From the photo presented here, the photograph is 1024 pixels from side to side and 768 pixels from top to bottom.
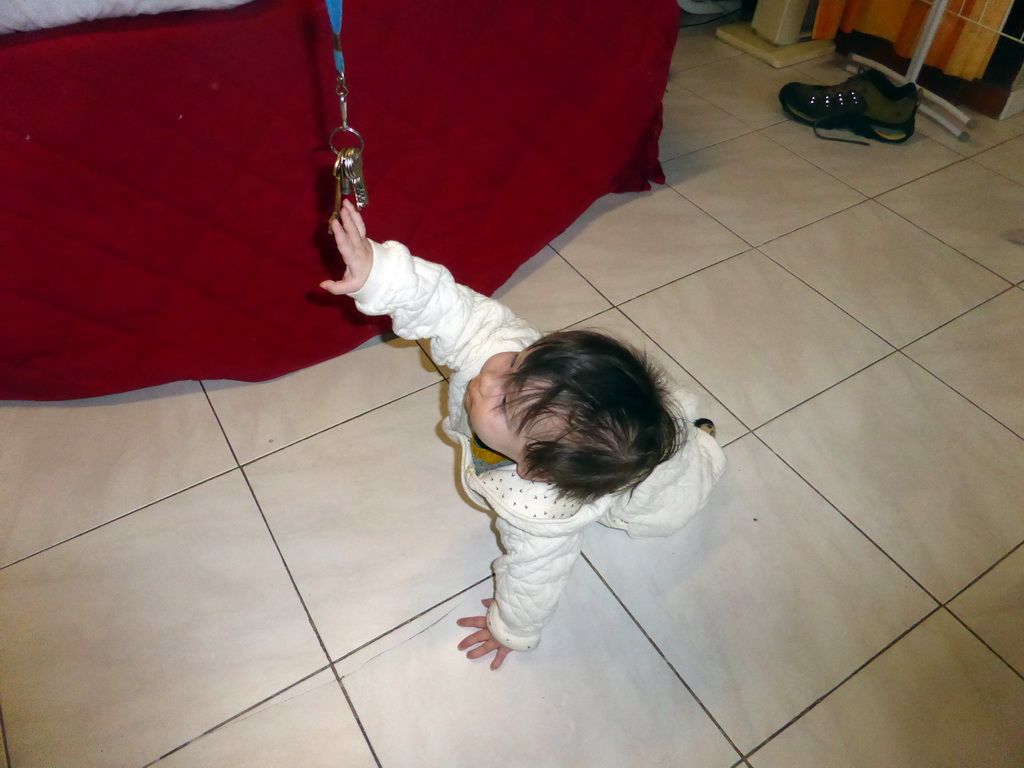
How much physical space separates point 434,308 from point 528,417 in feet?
0.68

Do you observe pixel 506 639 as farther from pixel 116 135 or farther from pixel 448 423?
pixel 116 135

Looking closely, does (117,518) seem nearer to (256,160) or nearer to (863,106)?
(256,160)

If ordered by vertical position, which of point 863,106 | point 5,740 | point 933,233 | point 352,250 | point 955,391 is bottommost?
point 5,740

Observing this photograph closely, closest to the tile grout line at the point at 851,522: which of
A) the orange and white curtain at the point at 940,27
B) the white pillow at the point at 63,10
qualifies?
the white pillow at the point at 63,10

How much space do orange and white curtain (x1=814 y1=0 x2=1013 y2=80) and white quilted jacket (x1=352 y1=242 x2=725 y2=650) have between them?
69.4 inches

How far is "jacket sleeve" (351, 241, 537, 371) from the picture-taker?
2.40ft

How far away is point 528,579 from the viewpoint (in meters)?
0.82

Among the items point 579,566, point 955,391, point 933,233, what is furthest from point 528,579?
point 933,233

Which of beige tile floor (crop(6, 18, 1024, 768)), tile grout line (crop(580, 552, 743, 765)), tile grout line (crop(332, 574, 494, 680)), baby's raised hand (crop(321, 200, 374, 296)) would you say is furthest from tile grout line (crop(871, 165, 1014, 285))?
baby's raised hand (crop(321, 200, 374, 296))

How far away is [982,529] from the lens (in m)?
1.09

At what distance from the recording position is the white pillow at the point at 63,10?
0.71 m

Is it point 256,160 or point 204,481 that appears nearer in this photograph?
point 256,160

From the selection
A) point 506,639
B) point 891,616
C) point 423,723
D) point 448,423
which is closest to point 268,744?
point 423,723

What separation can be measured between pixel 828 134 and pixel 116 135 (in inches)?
72.8
